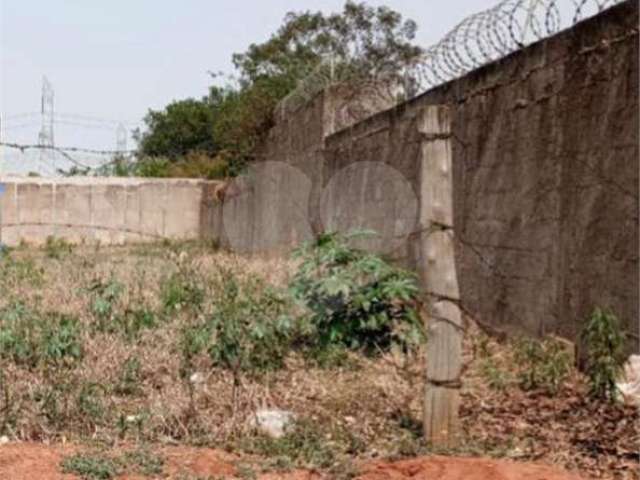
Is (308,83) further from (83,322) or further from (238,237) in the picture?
(83,322)

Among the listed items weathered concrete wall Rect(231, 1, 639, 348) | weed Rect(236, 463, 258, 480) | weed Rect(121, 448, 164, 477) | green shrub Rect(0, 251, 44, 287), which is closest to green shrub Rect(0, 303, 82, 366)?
Result: weed Rect(121, 448, 164, 477)

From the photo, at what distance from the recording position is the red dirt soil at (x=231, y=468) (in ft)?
11.4

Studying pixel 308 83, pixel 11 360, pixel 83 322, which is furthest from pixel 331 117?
pixel 11 360

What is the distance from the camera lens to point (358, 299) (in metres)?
5.37

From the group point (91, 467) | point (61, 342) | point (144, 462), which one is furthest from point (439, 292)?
point (61, 342)

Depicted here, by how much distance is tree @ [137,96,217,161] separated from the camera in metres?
31.8

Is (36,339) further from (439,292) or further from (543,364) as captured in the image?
(543,364)

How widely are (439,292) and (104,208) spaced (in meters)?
16.6

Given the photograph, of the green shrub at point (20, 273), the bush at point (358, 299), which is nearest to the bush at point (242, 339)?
the bush at point (358, 299)

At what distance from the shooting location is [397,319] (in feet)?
17.9

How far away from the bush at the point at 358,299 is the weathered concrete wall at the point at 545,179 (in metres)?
0.83

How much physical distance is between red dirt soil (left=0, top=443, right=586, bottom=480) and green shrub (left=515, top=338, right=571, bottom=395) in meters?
1.31

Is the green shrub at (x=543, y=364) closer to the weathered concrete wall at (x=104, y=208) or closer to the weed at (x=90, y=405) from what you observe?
the weed at (x=90, y=405)

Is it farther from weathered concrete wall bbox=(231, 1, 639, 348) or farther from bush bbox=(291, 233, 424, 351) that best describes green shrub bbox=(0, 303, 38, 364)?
weathered concrete wall bbox=(231, 1, 639, 348)
